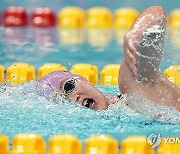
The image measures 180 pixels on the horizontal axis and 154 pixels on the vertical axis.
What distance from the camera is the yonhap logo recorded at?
2.89 m

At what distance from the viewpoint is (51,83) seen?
135 inches

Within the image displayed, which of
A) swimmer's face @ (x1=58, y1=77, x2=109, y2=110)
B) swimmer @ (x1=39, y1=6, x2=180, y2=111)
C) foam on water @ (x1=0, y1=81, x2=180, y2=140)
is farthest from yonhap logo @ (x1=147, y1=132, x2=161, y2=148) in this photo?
swimmer's face @ (x1=58, y1=77, x2=109, y2=110)

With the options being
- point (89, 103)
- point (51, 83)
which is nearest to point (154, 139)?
point (89, 103)

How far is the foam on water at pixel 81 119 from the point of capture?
10.5 ft

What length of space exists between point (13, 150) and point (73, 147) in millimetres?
246

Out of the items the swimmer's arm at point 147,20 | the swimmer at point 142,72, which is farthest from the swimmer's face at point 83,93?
the swimmer's arm at point 147,20

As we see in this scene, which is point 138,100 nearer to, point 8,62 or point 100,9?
point 8,62

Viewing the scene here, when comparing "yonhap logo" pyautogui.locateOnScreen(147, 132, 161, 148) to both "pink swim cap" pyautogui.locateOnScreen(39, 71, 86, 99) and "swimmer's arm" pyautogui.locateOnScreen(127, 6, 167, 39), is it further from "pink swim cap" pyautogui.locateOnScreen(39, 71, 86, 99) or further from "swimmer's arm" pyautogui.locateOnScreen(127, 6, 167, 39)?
"pink swim cap" pyautogui.locateOnScreen(39, 71, 86, 99)

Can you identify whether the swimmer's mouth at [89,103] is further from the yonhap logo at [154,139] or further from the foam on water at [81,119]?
the yonhap logo at [154,139]

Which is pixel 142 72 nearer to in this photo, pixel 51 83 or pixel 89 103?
pixel 89 103

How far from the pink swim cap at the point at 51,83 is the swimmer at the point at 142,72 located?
0.17 ft

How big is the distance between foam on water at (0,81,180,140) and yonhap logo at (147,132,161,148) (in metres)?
0.11

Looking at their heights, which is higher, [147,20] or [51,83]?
[147,20]

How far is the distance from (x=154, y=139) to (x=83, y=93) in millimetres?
510
